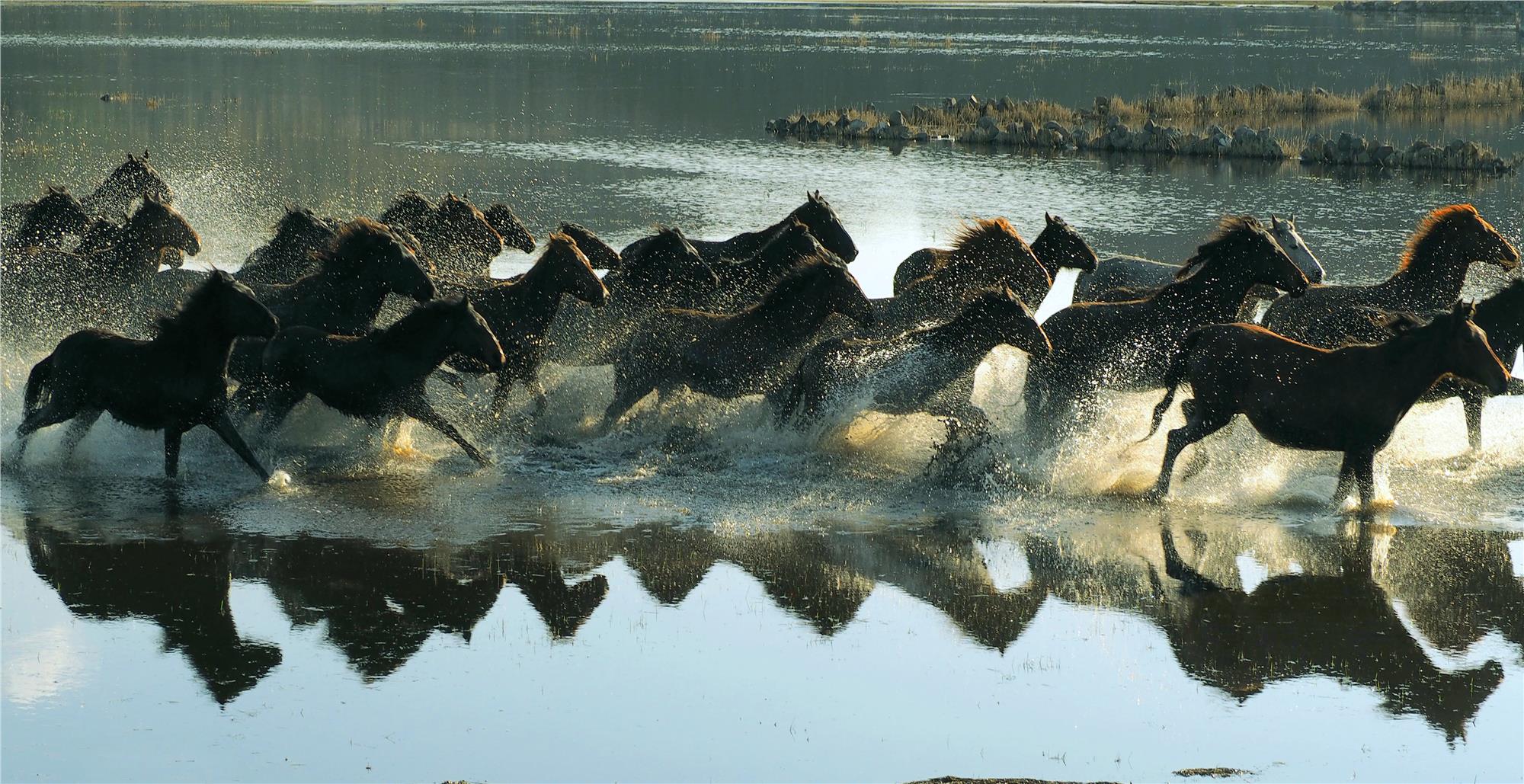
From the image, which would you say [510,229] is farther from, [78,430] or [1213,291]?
[1213,291]

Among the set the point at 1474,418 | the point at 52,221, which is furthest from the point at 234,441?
the point at 1474,418

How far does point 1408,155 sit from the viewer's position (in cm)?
2605

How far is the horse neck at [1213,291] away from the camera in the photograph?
10.5 meters

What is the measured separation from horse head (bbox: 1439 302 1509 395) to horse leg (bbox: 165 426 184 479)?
277 inches

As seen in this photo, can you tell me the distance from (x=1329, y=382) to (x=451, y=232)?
695cm

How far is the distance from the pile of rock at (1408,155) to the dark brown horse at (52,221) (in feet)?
63.5

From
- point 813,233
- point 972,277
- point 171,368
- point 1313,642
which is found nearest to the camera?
point 1313,642

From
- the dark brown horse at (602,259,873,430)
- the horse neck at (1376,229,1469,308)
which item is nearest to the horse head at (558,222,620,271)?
the dark brown horse at (602,259,873,430)

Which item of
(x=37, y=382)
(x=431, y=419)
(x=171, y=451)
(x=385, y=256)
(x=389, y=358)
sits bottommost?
(x=171, y=451)

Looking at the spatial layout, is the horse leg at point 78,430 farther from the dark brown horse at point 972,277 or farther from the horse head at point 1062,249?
the horse head at point 1062,249

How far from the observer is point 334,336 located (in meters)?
10.1

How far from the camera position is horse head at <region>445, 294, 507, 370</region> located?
387 inches

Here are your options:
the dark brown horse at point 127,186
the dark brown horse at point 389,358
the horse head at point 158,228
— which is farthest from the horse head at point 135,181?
the dark brown horse at point 389,358

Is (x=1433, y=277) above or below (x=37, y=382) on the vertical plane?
above
